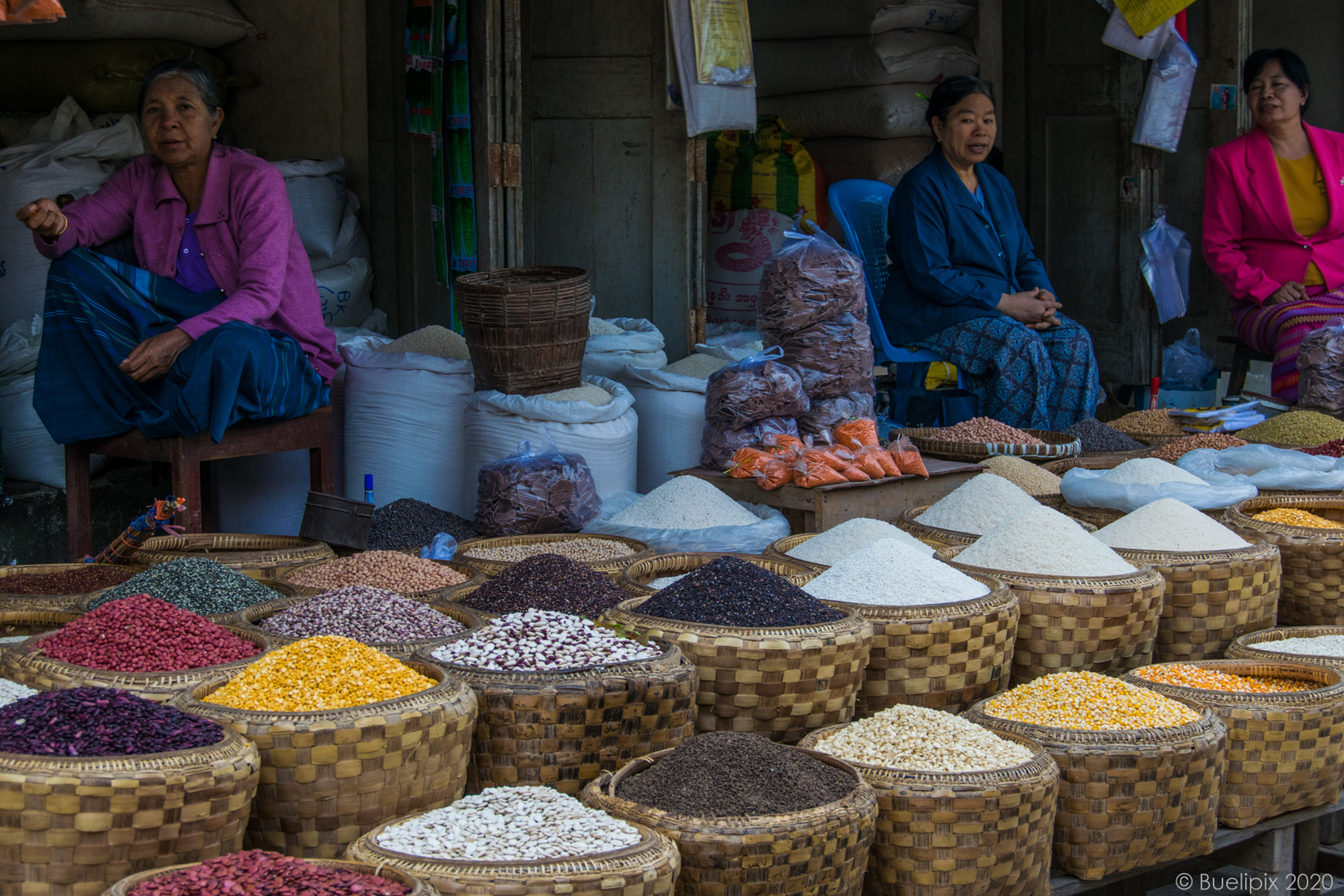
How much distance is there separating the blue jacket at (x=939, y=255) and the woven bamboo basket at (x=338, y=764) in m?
2.98

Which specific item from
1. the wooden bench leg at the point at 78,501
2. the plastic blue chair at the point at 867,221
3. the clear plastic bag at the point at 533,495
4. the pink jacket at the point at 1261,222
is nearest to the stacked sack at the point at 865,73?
the plastic blue chair at the point at 867,221

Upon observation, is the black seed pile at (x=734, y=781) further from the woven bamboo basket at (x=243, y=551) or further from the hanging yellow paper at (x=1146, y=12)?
the hanging yellow paper at (x=1146, y=12)

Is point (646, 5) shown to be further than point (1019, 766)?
Yes

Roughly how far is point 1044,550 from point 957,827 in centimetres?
77

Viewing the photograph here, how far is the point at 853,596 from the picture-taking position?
2.11 metres

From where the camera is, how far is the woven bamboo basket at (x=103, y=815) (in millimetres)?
1334

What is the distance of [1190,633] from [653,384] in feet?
5.65

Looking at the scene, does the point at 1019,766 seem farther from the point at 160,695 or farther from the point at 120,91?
the point at 120,91

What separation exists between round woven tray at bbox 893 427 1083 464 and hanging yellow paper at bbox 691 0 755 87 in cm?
140

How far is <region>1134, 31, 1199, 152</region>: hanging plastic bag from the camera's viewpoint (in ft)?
17.0

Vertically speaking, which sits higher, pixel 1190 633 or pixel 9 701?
pixel 9 701

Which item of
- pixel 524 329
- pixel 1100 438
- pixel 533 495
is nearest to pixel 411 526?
pixel 533 495

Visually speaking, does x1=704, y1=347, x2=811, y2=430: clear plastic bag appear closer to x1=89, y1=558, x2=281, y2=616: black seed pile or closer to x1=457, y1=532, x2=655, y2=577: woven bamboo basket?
x1=457, y1=532, x2=655, y2=577: woven bamboo basket

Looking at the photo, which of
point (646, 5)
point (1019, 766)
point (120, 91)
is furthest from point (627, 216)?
point (1019, 766)
